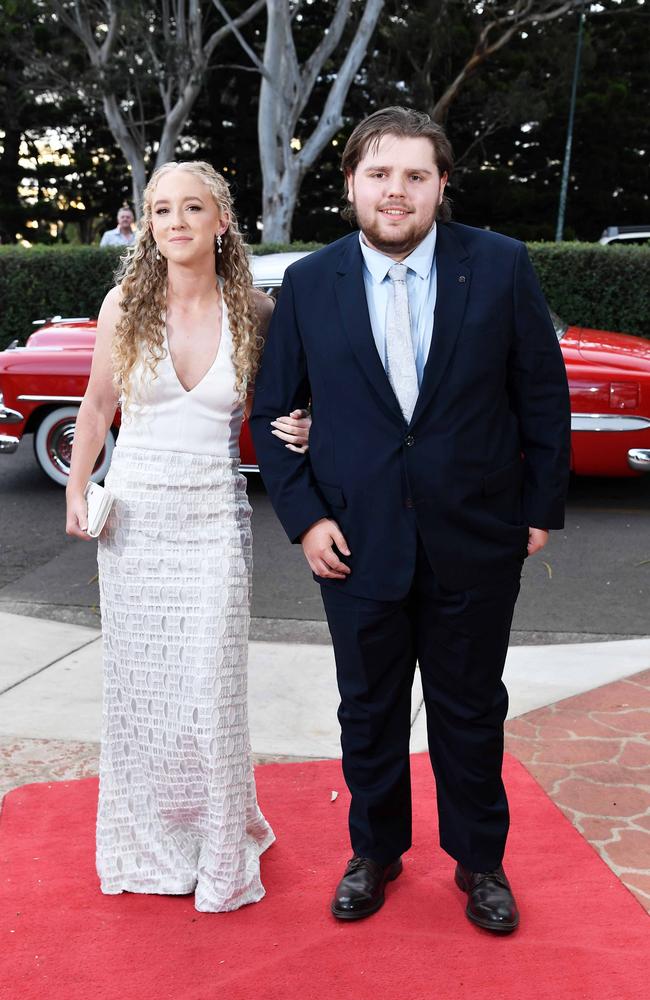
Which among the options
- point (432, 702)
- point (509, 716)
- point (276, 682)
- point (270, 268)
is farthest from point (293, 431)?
point (270, 268)

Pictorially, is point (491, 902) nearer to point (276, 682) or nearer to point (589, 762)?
point (589, 762)

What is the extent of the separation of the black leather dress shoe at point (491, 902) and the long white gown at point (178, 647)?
0.58m

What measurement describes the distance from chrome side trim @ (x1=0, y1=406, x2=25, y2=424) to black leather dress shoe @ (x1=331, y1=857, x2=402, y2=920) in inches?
223

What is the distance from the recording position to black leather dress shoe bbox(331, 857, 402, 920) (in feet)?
9.61

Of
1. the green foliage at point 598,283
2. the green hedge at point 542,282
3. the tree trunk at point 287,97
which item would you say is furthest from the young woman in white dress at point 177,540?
the tree trunk at point 287,97

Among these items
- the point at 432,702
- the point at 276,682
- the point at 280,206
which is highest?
the point at 280,206

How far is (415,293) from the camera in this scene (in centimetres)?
281

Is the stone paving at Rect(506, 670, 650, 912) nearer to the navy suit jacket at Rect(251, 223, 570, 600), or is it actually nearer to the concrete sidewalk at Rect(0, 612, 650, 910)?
the concrete sidewalk at Rect(0, 612, 650, 910)

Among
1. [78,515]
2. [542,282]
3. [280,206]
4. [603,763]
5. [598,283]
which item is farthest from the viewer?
[280,206]

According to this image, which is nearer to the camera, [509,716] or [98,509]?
[98,509]

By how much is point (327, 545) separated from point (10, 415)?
5.71 meters

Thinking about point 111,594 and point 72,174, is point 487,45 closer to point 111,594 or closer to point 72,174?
point 72,174

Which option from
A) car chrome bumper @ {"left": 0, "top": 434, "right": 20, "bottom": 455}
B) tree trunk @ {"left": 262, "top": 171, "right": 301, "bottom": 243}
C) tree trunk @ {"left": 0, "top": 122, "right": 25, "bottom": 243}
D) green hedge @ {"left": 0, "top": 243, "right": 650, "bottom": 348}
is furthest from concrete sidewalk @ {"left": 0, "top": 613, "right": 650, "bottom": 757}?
tree trunk @ {"left": 0, "top": 122, "right": 25, "bottom": 243}

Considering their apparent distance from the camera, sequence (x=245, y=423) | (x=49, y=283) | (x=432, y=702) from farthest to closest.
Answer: (x=49, y=283), (x=245, y=423), (x=432, y=702)
